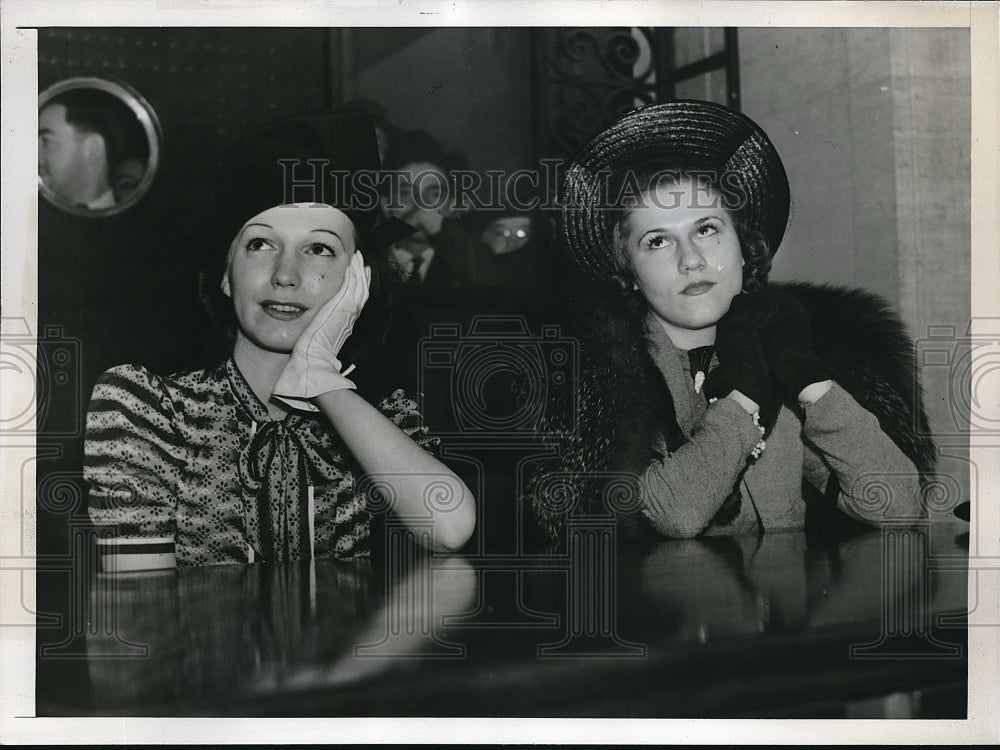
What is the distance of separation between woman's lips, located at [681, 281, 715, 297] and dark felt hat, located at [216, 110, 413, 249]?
31.8 inches

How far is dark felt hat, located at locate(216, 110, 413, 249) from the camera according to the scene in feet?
8.87

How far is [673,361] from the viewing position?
107 inches

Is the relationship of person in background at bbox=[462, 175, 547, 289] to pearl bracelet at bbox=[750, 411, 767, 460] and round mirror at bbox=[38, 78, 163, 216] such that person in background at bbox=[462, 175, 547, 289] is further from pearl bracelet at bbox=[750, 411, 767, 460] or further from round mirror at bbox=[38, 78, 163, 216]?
round mirror at bbox=[38, 78, 163, 216]

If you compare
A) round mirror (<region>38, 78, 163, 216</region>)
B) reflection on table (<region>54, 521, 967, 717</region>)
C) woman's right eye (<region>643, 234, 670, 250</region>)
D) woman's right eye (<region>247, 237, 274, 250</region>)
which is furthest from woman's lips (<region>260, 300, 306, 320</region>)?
woman's right eye (<region>643, 234, 670, 250</region>)

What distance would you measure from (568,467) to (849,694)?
93 cm

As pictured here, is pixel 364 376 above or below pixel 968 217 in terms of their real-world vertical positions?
below

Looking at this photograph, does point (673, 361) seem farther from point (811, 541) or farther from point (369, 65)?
point (369, 65)

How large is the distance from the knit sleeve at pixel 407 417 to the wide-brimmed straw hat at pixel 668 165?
0.63 m

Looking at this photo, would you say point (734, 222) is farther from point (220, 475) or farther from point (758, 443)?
point (220, 475)

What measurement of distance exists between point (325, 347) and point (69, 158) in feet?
3.03

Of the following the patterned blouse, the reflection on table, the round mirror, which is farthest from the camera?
the round mirror

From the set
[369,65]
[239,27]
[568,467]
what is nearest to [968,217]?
[568,467]

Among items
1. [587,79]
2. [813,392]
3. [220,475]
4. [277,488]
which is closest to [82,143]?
[220,475]

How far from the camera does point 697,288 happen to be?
2729 millimetres
